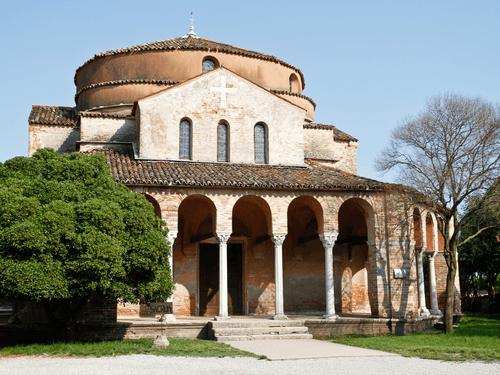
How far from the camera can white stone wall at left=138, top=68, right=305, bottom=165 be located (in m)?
18.4

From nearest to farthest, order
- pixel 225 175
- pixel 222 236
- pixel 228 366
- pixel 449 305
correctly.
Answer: pixel 228 366 → pixel 449 305 → pixel 222 236 → pixel 225 175

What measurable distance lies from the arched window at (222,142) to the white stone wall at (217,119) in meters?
0.27

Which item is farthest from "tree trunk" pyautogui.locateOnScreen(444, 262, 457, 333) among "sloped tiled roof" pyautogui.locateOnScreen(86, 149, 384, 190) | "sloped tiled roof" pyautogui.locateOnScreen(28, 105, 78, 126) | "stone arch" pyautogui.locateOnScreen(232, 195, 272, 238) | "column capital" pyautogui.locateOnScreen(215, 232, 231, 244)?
"sloped tiled roof" pyautogui.locateOnScreen(28, 105, 78, 126)

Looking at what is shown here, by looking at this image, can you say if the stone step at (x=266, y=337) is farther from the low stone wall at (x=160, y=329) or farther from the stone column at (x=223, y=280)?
the stone column at (x=223, y=280)

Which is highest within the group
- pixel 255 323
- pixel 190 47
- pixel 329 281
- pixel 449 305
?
pixel 190 47

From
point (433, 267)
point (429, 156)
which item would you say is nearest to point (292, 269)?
point (433, 267)

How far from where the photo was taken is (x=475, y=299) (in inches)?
1259

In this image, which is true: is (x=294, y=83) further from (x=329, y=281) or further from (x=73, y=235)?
(x=73, y=235)

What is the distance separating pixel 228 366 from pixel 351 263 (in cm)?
1249

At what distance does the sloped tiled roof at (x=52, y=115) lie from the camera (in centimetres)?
2111

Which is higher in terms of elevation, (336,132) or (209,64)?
(209,64)

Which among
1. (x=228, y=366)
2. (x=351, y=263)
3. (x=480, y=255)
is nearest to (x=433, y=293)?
(x=351, y=263)

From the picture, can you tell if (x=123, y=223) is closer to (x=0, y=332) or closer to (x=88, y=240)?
(x=88, y=240)

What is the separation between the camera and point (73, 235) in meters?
11.6
